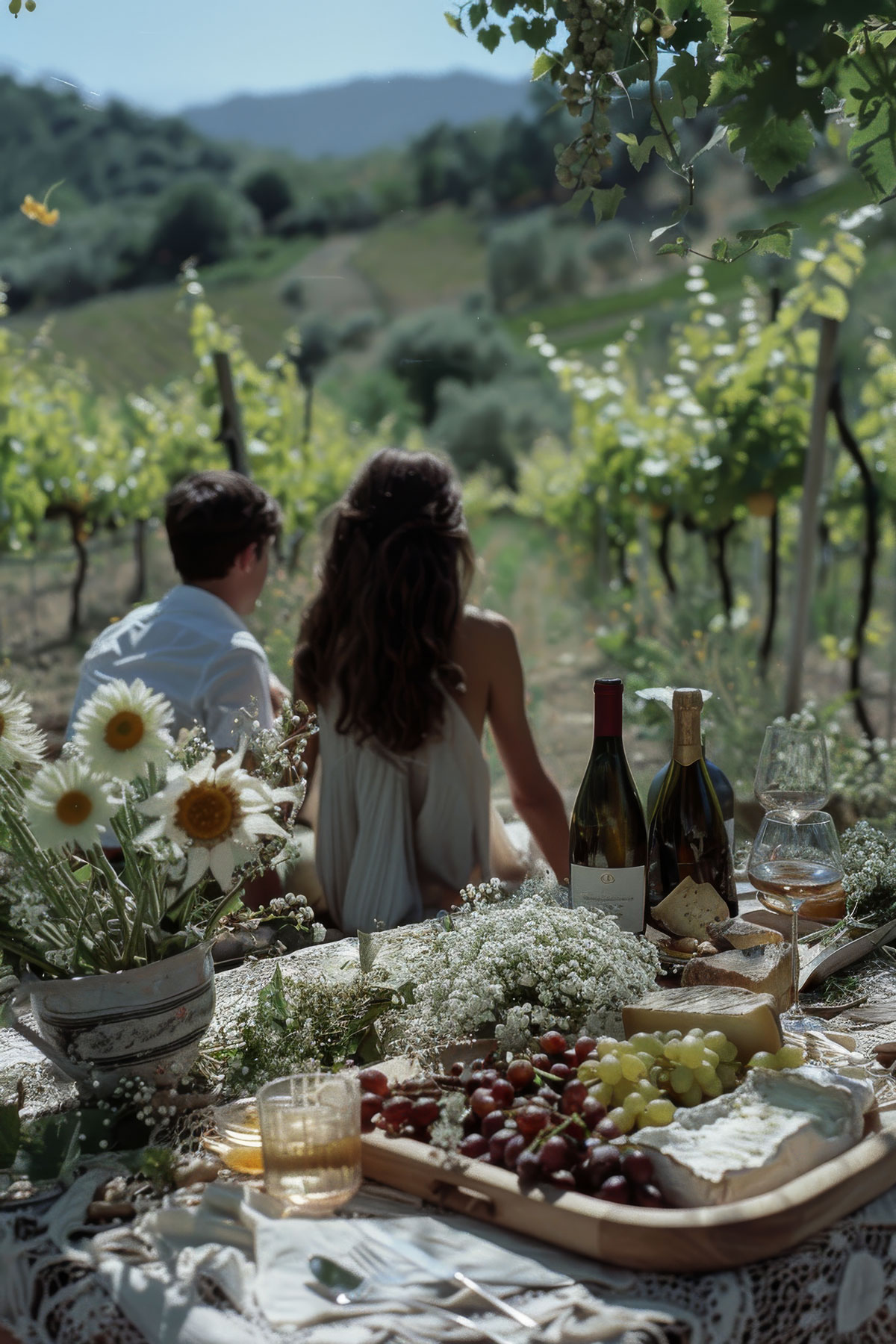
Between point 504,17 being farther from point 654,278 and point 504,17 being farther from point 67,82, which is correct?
point 654,278

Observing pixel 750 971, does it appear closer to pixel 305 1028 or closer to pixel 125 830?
pixel 305 1028

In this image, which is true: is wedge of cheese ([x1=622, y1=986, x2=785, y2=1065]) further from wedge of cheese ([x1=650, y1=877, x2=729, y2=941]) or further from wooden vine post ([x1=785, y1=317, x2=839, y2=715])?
wooden vine post ([x1=785, y1=317, x2=839, y2=715])

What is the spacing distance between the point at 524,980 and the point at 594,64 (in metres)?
1.00

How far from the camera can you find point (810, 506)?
428 cm

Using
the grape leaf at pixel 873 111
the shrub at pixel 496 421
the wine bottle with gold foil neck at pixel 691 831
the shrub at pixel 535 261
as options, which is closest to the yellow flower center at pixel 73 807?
the wine bottle with gold foil neck at pixel 691 831

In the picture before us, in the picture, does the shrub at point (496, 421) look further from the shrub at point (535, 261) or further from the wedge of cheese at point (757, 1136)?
the wedge of cheese at point (757, 1136)

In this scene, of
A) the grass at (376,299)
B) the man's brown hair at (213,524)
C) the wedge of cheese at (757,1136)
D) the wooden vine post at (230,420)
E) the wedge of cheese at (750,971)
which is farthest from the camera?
the grass at (376,299)

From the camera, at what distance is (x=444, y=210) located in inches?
1133

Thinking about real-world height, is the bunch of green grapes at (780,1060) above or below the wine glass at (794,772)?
below

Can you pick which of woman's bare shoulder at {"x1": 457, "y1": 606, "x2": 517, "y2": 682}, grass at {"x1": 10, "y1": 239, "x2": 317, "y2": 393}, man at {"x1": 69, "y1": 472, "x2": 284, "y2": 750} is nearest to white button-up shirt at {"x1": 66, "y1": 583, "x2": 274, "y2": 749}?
man at {"x1": 69, "y1": 472, "x2": 284, "y2": 750}

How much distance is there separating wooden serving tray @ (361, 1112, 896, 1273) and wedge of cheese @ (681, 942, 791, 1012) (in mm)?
260

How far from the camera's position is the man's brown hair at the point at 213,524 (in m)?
2.75

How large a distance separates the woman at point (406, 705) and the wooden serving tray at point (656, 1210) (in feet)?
4.59

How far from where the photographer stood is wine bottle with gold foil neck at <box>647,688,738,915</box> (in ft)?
5.39
